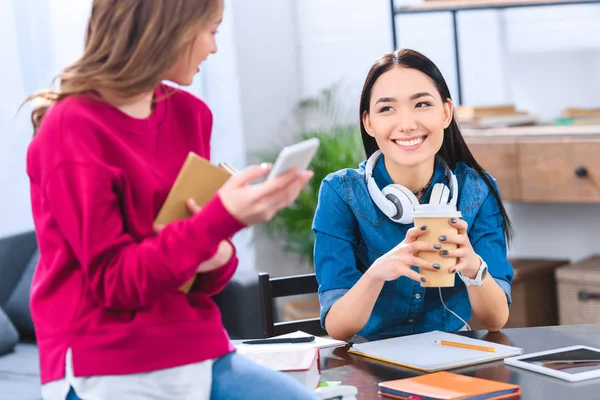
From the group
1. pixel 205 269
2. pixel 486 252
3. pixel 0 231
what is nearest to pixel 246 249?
pixel 0 231

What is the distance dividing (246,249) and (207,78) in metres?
0.86

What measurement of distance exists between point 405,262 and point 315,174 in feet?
8.51

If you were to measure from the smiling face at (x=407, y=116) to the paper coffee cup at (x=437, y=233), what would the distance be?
0.39m

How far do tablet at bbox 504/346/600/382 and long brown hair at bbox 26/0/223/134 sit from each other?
765 millimetres

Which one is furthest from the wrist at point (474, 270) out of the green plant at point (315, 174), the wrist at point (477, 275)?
the green plant at point (315, 174)

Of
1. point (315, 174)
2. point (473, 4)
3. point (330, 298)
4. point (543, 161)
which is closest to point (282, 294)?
point (330, 298)

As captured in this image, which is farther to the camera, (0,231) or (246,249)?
(246,249)

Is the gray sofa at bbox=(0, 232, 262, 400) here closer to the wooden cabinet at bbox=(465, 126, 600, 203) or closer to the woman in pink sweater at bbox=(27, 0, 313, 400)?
the wooden cabinet at bbox=(465, 126, 600, 203)

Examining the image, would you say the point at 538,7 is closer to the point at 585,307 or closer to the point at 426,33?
the point at 426,33

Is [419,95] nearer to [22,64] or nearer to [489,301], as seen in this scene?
[489,301]

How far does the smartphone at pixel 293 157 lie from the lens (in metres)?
1.06

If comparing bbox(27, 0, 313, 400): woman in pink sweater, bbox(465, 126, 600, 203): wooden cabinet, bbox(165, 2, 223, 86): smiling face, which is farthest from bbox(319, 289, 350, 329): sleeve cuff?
bbox(465, 126, 600, 203): wooden cabinet

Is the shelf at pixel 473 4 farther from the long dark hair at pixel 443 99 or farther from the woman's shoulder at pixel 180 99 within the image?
the woman's shoulder at pixel 180 99

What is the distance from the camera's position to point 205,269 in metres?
1.19
